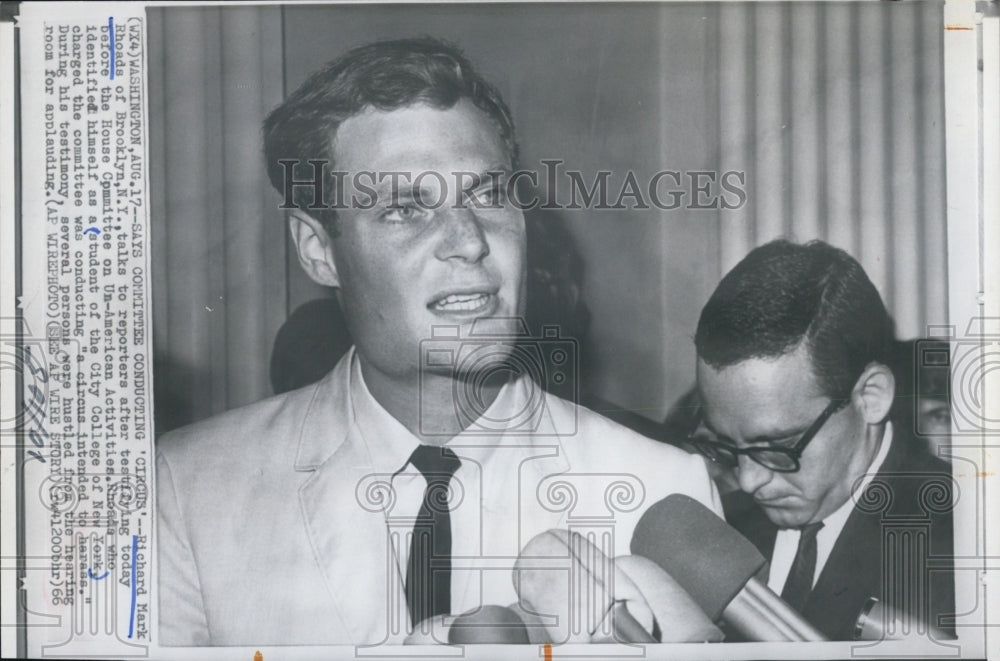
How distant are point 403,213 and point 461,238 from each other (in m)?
0.15

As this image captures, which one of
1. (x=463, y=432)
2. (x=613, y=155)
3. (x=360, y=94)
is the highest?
(x=360, y=94)

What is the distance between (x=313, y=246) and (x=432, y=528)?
0.74 m

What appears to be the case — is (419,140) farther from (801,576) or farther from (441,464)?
(801,576)

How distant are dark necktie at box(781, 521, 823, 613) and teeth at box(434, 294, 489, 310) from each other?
3.20ft

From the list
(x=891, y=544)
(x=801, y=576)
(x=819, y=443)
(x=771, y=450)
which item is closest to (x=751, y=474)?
(x=771, y=450)

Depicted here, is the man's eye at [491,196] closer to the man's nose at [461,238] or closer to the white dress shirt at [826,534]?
the man's nose at [461,238]

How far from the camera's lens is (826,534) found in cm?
215

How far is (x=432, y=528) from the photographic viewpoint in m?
2.12

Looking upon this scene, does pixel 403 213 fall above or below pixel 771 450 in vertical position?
above

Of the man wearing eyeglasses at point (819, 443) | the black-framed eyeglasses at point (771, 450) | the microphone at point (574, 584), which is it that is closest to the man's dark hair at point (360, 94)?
the man wearing eyeglasses at point (819, 443)

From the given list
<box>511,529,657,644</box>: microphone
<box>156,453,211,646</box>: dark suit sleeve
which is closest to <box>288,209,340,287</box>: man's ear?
<box>156,453,211,646</box>: dark suit sleeve

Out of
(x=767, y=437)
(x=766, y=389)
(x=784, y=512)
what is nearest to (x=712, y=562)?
(x=784, y=512)

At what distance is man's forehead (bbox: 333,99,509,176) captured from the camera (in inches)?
82.4

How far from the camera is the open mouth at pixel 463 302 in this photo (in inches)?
82.4
